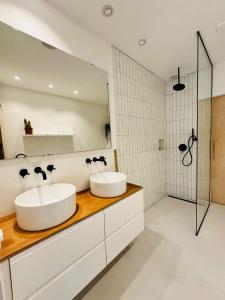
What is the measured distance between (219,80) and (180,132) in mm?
990

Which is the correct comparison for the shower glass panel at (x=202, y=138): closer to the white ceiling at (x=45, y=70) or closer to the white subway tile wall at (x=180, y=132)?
the white subway tile wall at (x=180, y=132)

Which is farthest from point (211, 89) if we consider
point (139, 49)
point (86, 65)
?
point (86, 65)

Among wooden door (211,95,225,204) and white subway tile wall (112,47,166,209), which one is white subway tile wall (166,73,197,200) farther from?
wooden door (211,95,225,204)

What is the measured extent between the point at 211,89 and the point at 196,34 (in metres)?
1.09

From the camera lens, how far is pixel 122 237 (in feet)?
4.30

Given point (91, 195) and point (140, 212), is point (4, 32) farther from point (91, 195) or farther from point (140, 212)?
point (140, 212)

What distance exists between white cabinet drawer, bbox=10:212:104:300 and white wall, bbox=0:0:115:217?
0.45 m

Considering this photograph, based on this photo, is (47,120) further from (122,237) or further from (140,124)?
(140,124)

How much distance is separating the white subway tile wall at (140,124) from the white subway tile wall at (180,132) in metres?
0.13

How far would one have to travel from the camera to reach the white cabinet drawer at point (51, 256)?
2.43 feet

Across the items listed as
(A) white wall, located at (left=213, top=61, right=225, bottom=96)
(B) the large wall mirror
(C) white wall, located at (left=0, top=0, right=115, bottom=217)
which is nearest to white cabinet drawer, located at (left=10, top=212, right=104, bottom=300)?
(C) white wall, located at (left=0, top=0, right=115, bottom=217)

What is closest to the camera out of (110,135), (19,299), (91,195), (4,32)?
(19,299)

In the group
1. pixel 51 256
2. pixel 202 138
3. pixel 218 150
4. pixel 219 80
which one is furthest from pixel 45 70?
pixel 218 150

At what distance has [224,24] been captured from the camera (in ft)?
4.78
